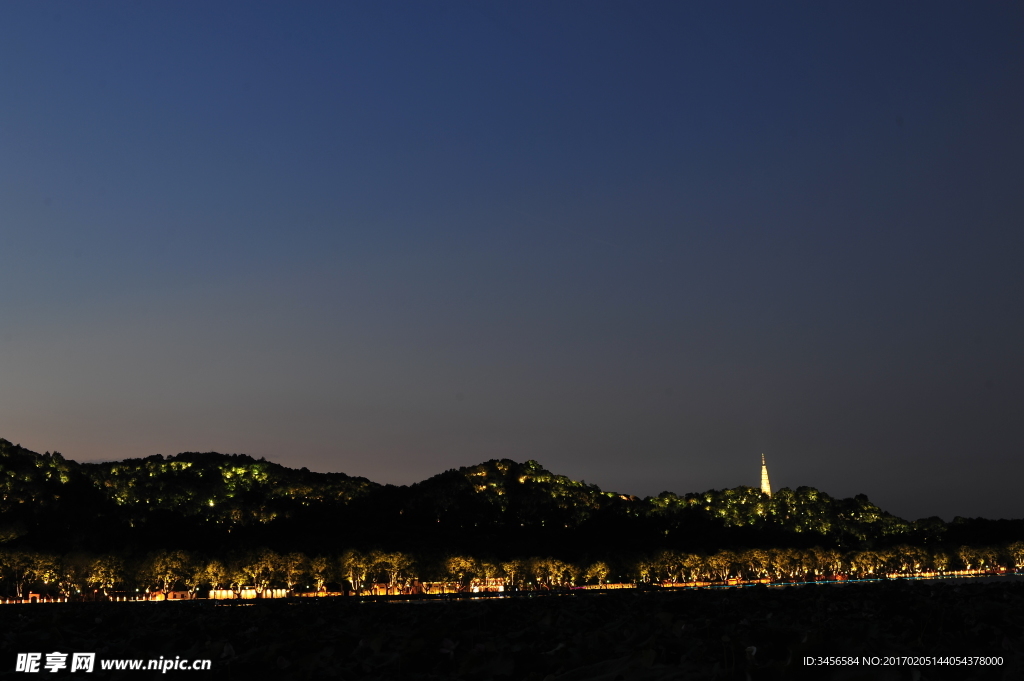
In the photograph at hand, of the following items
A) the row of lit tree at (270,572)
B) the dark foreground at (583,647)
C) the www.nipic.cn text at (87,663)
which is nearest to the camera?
the dark foreground at (583,647)

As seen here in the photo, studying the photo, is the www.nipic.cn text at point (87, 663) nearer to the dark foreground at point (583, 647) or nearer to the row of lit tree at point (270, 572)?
the dark foreground at point (583, 647)

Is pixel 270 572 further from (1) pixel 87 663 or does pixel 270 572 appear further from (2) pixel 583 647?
(2) pixel 583 647

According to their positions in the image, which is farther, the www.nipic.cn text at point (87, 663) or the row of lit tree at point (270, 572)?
the row of lit tree at point (270, 572)

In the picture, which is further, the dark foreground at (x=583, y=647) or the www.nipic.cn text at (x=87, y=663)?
the www.nipic.cn text at (x=87, y=663)

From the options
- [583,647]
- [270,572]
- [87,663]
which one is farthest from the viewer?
[270,572]

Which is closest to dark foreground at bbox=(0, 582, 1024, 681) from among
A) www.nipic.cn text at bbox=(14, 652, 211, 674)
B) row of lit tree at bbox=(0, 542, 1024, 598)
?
www.nipic.cn text at bbox=(14, 652, 211, 674)

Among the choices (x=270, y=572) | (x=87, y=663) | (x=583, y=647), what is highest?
(x=270, y=572)

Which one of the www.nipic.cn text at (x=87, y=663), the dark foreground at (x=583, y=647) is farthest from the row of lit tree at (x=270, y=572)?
the www.nipic.cn text at (x=87, y=663)

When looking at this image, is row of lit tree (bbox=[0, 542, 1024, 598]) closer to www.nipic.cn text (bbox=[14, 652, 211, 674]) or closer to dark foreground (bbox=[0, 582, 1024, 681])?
dark foreground (bbox=[0, 582, 1024, 681])

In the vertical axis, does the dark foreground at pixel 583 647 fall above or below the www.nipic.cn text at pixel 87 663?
above

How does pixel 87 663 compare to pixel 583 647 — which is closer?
pixel 583 647

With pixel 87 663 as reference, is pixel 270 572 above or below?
above

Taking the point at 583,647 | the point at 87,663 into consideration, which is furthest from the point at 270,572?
the point at 583,647

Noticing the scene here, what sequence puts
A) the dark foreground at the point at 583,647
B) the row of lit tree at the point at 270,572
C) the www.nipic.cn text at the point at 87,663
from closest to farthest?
the dark foreground at the point at 583,647 → the www.nipic.cn text at the point at 87,663 → the row of lit tree at the point at 270,572
